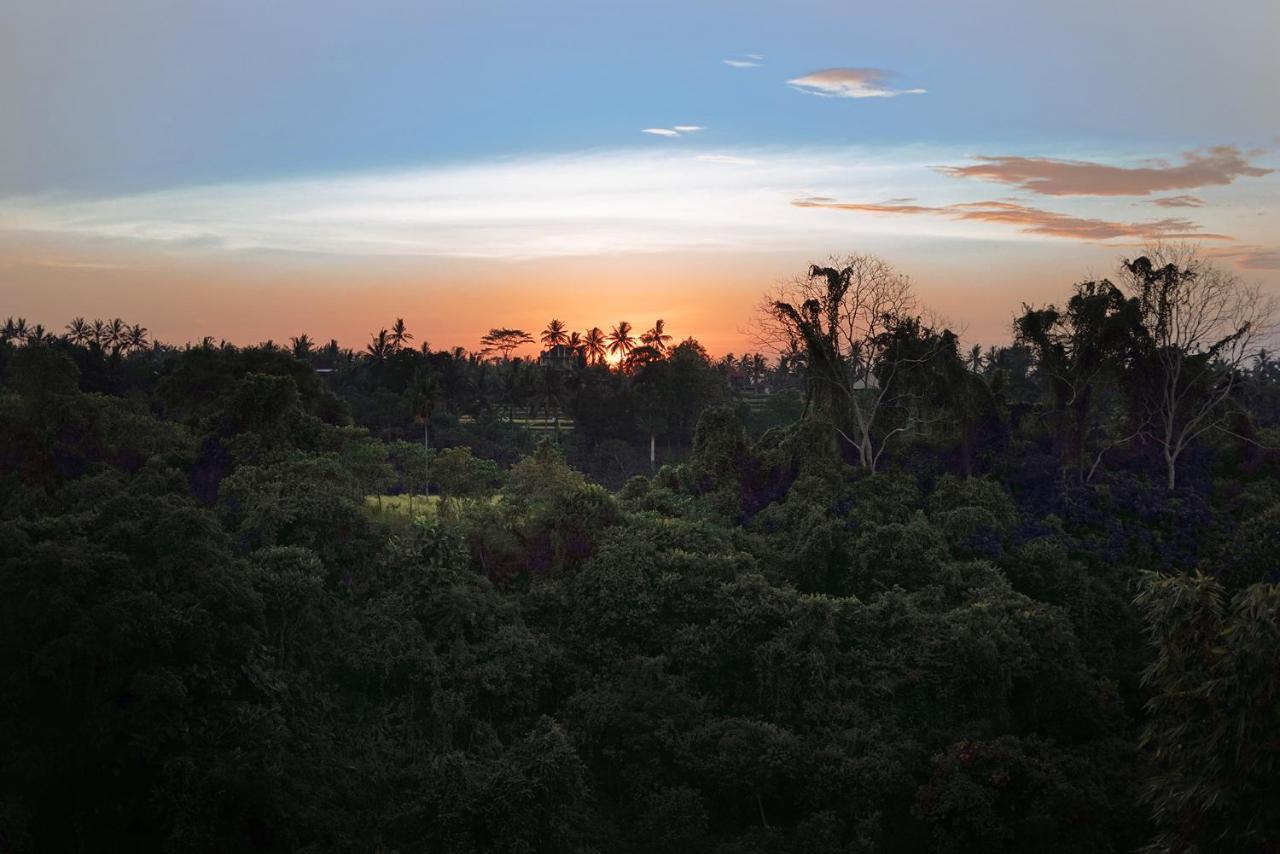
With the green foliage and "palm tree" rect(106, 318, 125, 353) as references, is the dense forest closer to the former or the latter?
the green foliage

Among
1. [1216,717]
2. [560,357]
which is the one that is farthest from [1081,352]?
[560,357]

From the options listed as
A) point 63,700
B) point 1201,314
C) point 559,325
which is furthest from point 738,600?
point 559,325

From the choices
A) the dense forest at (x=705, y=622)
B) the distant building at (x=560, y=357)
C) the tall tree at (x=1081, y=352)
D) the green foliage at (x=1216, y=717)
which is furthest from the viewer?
the distant building at (x=560, y=357)

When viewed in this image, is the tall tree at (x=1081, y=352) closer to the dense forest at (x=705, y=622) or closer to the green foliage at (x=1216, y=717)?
the dense forest at (x=705, y=622)

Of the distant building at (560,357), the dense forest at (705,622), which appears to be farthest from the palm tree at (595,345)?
the dense forest at (705,622)

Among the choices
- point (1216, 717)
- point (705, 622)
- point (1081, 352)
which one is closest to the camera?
point (1216, 717)

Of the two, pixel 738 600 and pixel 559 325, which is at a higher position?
pixel 559 325

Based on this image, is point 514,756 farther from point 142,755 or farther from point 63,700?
point 63,700

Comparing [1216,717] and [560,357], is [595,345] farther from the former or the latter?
[1216,717]
